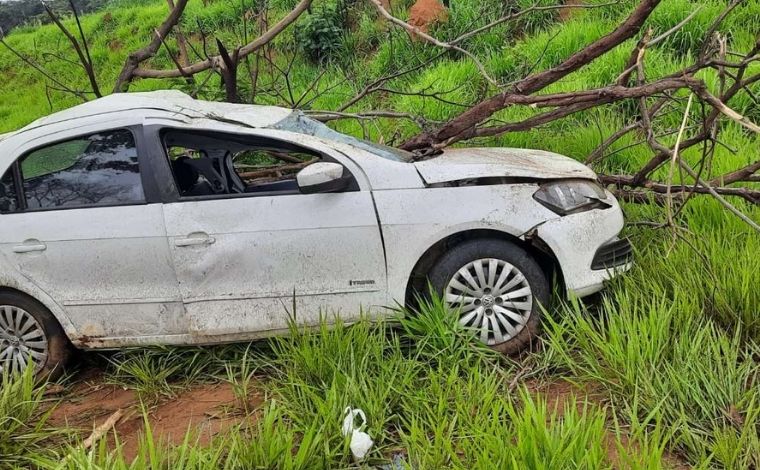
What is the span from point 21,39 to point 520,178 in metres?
20.5

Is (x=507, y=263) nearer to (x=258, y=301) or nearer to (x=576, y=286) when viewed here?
(x=576, y=286)

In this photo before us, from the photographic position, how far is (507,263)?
349 cm

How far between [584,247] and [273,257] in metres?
1.70

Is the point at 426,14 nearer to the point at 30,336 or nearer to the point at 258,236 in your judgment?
the point at 258,236

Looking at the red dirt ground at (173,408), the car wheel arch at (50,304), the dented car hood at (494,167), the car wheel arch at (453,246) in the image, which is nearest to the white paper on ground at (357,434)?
the red dirt ground at (173,408)

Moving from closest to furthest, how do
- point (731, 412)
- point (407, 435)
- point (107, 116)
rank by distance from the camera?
point (731, 412) → point (407, 435) → point (107, 116)

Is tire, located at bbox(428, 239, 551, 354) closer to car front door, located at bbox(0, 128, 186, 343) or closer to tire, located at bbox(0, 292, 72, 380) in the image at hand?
car front door, located at bbox(0, 128, 186, 343)

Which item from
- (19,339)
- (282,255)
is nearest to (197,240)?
(282,255)

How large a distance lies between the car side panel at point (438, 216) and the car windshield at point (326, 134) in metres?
0.38

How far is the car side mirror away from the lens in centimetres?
341

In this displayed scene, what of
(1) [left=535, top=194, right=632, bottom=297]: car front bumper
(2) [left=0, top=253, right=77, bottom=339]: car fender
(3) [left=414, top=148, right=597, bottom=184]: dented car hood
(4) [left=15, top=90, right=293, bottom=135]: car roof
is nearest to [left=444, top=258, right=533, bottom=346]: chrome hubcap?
(1) [left=535, top=194, right=632, bottom=297]: car front bumper

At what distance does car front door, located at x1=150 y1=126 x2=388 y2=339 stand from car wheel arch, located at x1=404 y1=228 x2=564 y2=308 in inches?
7.0


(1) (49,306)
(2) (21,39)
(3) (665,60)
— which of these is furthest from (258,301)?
(2) (21,39)

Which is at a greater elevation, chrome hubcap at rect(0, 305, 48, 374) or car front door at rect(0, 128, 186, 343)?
car front door at rect(0, 128, 186, 343)
